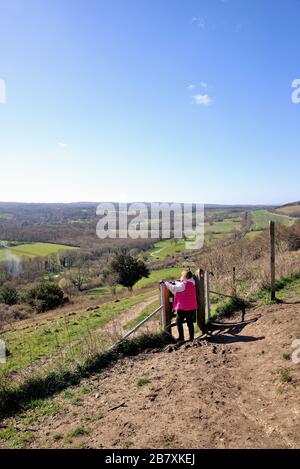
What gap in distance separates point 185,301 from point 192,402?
3.25 m

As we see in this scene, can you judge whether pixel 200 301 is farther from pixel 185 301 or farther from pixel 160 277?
pixel 160 277

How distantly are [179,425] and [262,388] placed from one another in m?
1.60

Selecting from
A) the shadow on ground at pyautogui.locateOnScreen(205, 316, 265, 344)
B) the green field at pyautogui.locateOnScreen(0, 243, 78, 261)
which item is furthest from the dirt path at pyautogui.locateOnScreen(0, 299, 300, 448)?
the green field at pyautogui.locateOnScreen(0, 243, 78, 261)

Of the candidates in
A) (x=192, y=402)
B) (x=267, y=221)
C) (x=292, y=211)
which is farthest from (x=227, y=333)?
(x=292, y=211)

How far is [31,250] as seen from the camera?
284ft

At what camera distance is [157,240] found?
3716 inches

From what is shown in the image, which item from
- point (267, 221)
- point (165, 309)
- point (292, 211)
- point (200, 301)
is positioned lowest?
point (165, 309)

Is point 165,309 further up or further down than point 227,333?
further up

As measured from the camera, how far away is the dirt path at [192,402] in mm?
4043

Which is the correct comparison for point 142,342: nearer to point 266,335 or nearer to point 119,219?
point 266,335

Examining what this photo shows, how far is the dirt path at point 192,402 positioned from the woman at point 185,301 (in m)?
0.67

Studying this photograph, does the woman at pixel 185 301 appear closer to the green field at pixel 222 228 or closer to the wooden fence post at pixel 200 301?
the wooden fence post at pixel 200 301

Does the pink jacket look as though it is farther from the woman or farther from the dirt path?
the dirt path
